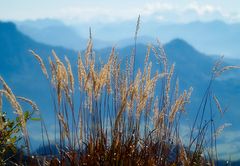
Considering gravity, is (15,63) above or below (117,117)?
above

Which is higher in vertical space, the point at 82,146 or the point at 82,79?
the point at 82,79

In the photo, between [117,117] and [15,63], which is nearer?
[117,117]

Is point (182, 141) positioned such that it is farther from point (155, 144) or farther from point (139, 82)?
point (139, 82)

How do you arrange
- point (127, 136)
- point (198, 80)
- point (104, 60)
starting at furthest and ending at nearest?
1. point (198, 80)
2. point (104, 60)
3. point (127, 136)

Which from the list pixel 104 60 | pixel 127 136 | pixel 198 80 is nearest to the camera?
pixel 127 136

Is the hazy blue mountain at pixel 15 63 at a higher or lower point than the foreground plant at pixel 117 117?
higher

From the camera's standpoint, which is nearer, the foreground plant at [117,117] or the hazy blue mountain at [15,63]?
the foreground plant at [117,117]

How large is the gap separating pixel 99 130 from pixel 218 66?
3.61 feet

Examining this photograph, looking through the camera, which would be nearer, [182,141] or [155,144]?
[155,144]

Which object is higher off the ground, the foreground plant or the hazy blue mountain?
the hazy blue mountain

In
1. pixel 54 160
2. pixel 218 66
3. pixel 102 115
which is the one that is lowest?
pixel 54 160

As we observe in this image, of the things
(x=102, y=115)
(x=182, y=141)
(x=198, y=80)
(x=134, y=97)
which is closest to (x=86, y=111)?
(x=102, y=115)

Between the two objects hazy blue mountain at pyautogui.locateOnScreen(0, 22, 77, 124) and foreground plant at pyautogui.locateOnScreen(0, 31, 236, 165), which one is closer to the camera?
foreground plant at pyautogui.locateOnScreen(0, 31, 236, 165)

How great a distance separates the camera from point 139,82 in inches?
166
